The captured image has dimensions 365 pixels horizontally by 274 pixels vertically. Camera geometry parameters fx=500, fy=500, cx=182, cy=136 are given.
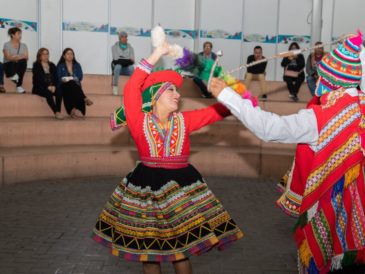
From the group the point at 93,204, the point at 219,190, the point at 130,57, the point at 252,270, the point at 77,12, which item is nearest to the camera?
the point at 252,270

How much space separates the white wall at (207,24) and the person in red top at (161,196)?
35.5 feet

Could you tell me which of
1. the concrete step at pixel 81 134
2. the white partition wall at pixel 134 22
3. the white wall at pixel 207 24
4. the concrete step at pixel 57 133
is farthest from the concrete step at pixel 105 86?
the white partition wall at pixel 134 22

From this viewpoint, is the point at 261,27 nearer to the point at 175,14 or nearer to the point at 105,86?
the point at 175,14

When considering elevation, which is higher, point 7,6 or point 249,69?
point 7,6

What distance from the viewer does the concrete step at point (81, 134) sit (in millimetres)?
8320

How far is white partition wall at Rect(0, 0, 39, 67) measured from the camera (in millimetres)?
12648

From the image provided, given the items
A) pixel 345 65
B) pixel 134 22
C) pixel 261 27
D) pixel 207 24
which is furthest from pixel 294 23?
pixel 345 65

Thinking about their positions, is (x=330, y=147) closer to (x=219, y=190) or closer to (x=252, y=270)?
(x=252, y=270)

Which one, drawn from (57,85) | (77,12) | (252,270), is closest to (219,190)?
(252,270)

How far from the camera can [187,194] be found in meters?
3.35

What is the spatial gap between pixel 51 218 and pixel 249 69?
7.04 metres

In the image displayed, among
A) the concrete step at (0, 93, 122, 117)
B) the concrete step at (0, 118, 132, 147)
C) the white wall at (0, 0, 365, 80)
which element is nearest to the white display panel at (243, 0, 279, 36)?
the white wall at (0, 0, 365, 80)

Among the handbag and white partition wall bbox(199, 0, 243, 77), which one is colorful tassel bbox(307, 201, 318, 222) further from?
Answer: white partition wall bbox(199, 0, 243, 77)

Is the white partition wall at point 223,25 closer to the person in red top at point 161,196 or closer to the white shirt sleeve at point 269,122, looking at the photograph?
the person in red top at point 161,196
